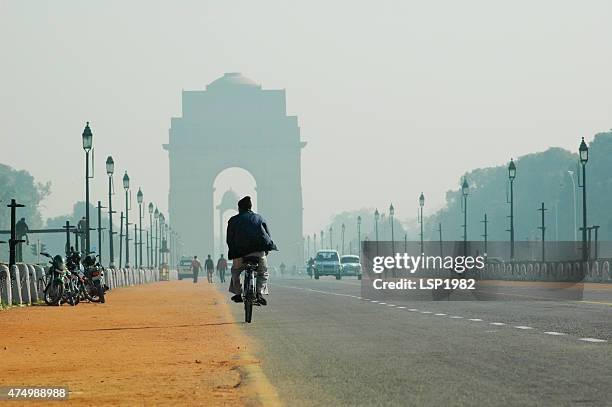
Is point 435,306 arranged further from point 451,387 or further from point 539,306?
point 451,387

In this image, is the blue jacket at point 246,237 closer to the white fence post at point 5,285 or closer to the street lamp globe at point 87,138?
the white fence post at point 5,285

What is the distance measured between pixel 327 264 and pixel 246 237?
71925 millimetres

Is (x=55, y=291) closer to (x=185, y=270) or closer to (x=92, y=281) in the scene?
(x=92, y=281)

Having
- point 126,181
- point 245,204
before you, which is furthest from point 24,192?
point 245,204

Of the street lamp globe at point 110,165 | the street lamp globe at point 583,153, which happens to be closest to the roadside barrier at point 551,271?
the street lamp globe at point 583,153

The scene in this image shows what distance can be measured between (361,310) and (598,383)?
655 inches

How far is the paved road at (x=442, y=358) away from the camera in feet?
33.2

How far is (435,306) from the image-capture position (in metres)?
28.4

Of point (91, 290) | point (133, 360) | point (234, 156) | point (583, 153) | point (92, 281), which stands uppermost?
point (234, 156)

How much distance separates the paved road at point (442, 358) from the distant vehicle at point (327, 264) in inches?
2730

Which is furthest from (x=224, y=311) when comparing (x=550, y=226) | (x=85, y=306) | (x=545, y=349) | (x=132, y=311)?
(x=550, y=226)

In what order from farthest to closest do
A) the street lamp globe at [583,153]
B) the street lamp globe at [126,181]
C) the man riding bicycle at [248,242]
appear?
the street lamp globe at [126,181]
the street lamp globe at [583,153]
the man riding bicycle at [248,242]

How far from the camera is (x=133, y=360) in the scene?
47.3 ft

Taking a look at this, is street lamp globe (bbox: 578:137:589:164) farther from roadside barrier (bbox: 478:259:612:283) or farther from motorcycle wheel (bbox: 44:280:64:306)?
motorcycle wheel (bbox: 44:280:64:306)
